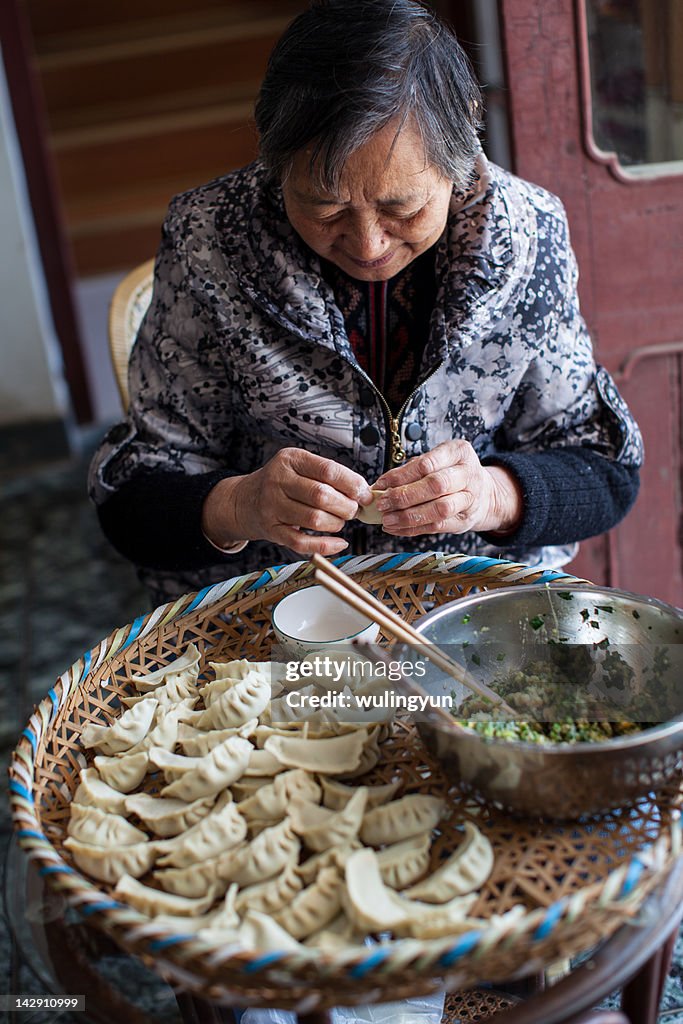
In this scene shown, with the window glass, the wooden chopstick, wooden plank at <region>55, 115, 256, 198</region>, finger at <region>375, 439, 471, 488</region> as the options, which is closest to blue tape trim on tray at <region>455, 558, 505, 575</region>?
finger at <region>375, 439, 471, 488</region>

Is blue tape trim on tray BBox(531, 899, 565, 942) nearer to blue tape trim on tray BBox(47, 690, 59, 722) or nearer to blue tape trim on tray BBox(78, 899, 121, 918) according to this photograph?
blue tape trim on tray BBox(78, 899, 121, 918)

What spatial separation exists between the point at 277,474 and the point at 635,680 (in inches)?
18.7

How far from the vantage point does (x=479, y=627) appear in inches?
42.8

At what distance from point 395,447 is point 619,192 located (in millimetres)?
745

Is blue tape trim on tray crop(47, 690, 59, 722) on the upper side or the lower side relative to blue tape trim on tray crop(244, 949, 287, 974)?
lower

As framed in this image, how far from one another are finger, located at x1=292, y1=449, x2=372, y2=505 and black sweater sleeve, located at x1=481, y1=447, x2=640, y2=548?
30cm

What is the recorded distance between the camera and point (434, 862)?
2.87ft

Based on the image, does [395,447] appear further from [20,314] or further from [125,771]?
[20,314]

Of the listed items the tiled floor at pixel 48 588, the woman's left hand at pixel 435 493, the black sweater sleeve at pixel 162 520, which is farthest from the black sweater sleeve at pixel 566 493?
the tiled floor at pixel 48 588

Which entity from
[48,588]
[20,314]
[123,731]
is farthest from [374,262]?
[20,314]

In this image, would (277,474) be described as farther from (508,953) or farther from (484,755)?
(508,953)

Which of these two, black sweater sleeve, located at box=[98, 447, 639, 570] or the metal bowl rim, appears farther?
black sweater sleeve, located at box=[98, 447, 639, 570]

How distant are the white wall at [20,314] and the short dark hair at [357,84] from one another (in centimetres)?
279

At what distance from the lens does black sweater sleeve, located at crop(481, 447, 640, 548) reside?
1.38m
